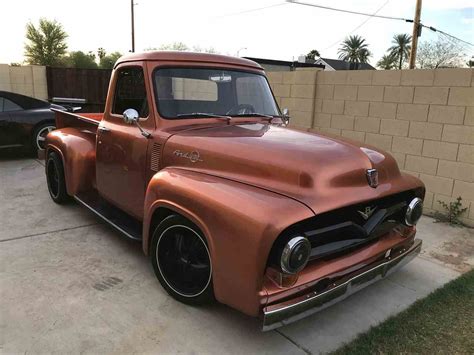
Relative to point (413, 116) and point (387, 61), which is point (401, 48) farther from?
point (413, 116)

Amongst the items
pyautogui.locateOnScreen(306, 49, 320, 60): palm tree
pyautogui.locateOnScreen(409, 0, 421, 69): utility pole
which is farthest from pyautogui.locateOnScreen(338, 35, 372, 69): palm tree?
pyautogui.locateOnScreen(409, 0, 421, 69): utility pole

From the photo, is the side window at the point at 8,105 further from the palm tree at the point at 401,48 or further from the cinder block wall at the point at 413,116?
the palm tree at the point at 401,48

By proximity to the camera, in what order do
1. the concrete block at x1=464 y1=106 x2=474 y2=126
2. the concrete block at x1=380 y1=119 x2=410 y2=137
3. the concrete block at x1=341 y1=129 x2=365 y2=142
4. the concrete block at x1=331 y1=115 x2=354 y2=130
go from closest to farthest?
the concrete block at x1=464 y1=106 x2=474 y2=126
the concrete block at x1=380 y1=119 x2=410 y2=137
the concrete block at x1=341 y1=129 x2=365 y2=142
the concrete block at x1=331 y1=115 x2=354 y2=130

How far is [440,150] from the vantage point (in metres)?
5.53

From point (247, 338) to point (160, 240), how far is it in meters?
1.00

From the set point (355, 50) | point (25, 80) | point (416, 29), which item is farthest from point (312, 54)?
point (25, 80)

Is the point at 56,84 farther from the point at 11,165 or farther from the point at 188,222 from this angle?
the point at 188,222

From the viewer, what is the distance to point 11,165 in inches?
325

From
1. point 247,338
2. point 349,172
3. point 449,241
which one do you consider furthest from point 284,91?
point 247,338

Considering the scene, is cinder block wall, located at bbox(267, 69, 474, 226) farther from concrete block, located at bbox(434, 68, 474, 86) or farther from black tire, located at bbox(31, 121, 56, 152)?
black tire, located at bbox(31, 121, 56, 152)

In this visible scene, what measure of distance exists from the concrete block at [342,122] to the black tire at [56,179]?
4257 millimetres

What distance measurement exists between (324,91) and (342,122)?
0.65m

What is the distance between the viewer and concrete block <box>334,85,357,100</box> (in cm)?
657

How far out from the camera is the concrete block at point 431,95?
543 cm
